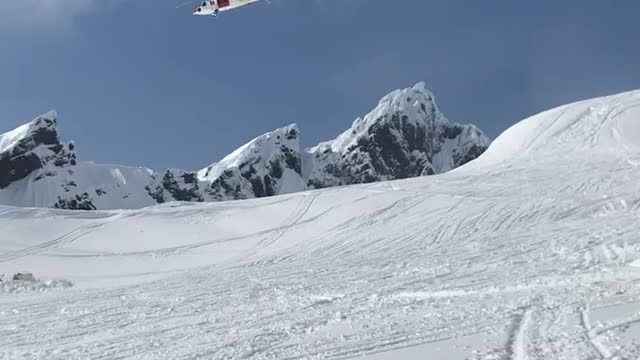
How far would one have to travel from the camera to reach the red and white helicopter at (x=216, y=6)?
3772cm

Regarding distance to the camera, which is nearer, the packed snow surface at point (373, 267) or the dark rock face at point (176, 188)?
the packed snow surface at point (373, 267)

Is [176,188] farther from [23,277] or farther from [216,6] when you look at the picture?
[23,277]

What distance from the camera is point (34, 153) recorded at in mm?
185000

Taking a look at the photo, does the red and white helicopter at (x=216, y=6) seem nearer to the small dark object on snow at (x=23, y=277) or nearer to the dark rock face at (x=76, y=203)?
the small dark object on snow at (x=23, y=277)

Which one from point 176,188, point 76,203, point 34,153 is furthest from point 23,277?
point 34,153

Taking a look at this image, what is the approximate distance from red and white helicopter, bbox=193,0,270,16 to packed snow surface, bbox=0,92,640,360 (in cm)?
1058

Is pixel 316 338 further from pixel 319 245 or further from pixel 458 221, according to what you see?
pixel 458 221

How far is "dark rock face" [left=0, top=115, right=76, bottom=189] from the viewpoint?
184250mm

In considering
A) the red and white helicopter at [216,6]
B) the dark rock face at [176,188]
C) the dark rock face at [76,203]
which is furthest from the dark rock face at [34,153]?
the red and white helicopter at [216,6]

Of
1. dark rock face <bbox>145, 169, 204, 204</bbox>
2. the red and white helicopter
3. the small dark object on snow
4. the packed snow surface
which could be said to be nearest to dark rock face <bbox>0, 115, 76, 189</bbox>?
dark rock face <bbox>145, 169, 204, 204</bbox>

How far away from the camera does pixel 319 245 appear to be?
32.6m

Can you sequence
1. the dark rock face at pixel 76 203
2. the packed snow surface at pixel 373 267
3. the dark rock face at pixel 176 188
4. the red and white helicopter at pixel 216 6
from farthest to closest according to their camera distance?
the dark rock face at pixel 176 188, the dark rock face at pixel 76 203, the red and white helicopter at pixel 216 6, the packed snow surface at pixel 373 267

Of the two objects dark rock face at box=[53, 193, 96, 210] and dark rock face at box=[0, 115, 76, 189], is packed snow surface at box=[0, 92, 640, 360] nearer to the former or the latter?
dark rock face at box=[53, 193, 96, 210]

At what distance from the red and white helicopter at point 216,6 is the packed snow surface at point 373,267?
34.7ft
